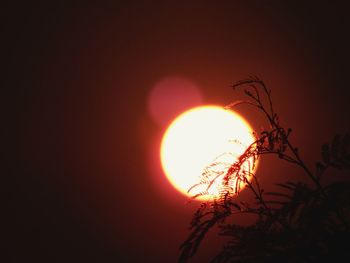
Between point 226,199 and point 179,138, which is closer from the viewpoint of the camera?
point 226,199

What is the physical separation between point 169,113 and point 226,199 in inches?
175

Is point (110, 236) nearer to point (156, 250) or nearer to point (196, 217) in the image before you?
point (156, 250)

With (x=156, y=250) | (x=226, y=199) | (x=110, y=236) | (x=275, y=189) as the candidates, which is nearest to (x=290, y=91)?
(x=275, y=189)

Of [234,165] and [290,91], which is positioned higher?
[290,91]

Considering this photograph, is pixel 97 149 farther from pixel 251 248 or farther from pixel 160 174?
pixel 251 248

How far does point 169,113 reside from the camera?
5500mm

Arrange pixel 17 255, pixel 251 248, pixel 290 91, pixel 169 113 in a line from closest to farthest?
pixel 251 248, pixel 17 255, pixel 290 91, pixel 169 113

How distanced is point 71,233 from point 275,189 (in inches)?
102

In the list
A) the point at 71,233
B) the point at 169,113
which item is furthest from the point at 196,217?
the point at 169,113

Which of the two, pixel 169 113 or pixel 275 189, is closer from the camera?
pixel 275 189

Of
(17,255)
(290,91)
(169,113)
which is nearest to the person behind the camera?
(17,255)

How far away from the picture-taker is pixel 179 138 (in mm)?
4523

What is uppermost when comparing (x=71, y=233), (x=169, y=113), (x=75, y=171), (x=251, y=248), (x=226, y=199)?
(x=169, y=113)

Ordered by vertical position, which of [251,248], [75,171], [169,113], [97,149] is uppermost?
[169,113]
